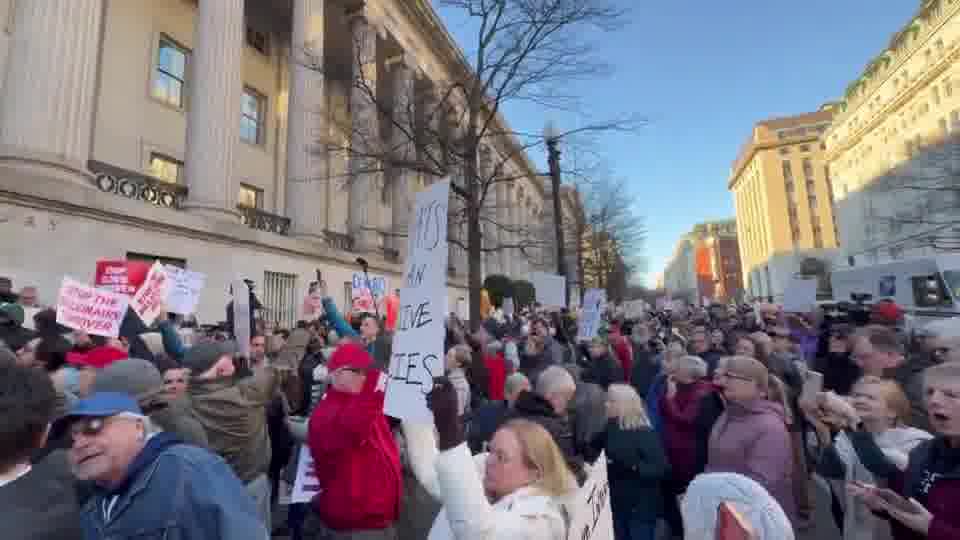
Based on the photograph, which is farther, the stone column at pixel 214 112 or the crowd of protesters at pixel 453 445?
the stone column at pixel 214 112

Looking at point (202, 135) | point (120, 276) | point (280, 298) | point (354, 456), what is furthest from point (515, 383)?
point (280, 298)

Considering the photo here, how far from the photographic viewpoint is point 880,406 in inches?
103

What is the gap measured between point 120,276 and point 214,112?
6.82 meters

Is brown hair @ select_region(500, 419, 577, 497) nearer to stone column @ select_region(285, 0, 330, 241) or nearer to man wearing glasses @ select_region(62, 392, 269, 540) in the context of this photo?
man wearing glasses @ select_region(62, 392, 269, 540)

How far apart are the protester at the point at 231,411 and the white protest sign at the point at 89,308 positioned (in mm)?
3039

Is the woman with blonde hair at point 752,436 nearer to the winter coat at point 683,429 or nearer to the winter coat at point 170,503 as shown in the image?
the winter coat at point 683,429

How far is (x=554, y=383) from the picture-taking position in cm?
398

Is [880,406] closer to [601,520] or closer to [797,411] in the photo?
[601,520]

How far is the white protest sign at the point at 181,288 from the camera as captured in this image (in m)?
7.67

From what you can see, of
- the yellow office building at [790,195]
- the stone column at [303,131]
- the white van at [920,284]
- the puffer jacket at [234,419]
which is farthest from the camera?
the yellow office building at [790,195]

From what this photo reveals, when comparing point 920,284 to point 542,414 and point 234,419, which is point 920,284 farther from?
point 234,419

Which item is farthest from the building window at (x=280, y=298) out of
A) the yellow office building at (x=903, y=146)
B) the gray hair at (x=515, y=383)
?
the yellow office building at (x=903, y=146)

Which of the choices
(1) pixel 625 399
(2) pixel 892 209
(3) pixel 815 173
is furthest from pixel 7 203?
(3) pixel 815 173

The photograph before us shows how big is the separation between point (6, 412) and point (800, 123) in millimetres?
102025
